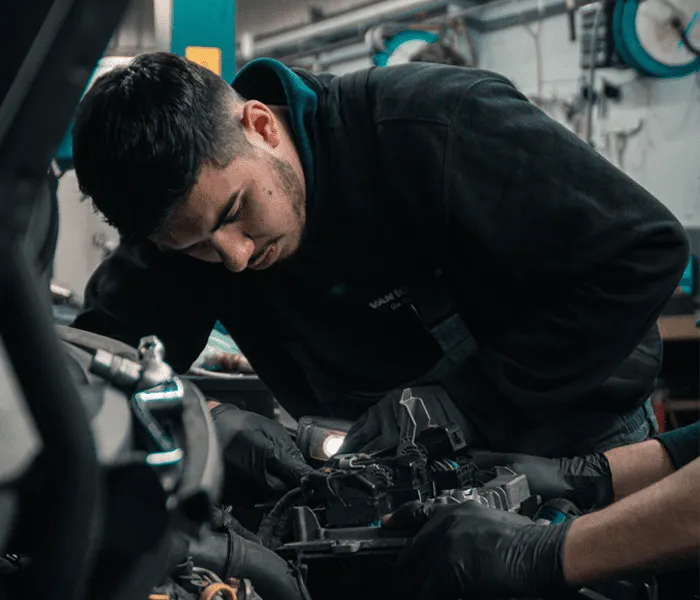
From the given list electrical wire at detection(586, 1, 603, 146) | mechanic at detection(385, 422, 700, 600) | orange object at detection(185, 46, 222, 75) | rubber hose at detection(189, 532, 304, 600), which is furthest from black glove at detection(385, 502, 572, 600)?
electrical wire at detection(586, 1, 603, 146)

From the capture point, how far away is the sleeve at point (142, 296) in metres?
1.65

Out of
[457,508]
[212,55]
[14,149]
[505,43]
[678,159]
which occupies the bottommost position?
[678,159]

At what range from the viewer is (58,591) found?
48 cm

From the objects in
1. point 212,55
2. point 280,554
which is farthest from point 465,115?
point 212,55

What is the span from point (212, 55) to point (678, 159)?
3197 millimetres

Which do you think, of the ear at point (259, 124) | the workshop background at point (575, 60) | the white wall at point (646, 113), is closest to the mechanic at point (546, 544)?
the ear at point (259, 124)

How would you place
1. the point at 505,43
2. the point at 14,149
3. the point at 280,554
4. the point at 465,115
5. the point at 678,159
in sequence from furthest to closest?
the point at 505,43
the point at 678,159
the point at 465,115
the point at 280,554
the point at 14,149

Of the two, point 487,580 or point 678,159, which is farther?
point 678,159

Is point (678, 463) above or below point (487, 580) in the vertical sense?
below

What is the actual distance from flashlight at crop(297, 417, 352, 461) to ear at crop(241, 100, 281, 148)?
0.49 meters

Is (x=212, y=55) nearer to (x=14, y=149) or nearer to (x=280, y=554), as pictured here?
(x=280, y=554)

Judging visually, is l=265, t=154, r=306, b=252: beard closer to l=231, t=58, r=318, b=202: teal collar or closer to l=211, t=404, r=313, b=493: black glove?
l=231, t=58, r=318, b=202: teal collar

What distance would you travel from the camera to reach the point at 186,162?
3.91 feet

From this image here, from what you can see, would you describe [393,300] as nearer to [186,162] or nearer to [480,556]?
[186,162]
